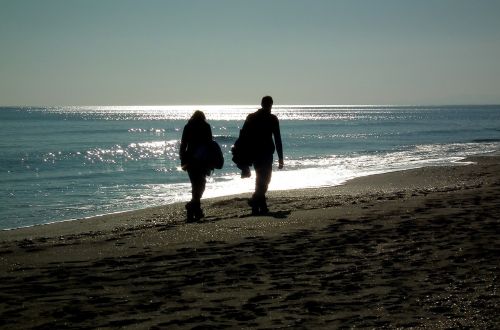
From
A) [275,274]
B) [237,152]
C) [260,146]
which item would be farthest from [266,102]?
[275,274]

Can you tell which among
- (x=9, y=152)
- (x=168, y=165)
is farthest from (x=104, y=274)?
(x=9, y=152)

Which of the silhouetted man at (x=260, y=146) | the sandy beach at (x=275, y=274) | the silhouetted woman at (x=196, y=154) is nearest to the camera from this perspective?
the sandy beach at (x=275, y=274)

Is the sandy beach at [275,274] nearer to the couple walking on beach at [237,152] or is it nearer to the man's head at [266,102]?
the couple walking on beach at [237,152]

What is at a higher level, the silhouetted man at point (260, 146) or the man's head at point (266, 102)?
the man's head at point (266, 102)

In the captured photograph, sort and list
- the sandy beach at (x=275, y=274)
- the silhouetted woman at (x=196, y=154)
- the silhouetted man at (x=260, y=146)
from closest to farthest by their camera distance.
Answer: the sandy beach at (x=275, y=274)
the silhouetted woman at (x=196, y=154)
the silhouetted man at (x=260, y=146)

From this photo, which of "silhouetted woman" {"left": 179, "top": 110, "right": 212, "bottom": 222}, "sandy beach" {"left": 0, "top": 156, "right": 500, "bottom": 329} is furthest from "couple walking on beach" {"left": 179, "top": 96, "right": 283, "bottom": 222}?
"sandy beach" {"left": 0, "top": 156, "right": 500, "bottom": 329}

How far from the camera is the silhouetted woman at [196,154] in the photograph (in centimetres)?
1026

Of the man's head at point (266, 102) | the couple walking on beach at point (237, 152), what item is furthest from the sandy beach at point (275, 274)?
the man's head at point (266, 102)

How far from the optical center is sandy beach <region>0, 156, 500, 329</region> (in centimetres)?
468

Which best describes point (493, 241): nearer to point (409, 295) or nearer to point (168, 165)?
point (409, 295)

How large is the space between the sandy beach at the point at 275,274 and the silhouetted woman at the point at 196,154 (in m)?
→ 0.84

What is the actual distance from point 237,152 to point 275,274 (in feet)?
15.4

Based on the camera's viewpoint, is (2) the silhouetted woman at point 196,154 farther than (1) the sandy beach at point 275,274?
Yes

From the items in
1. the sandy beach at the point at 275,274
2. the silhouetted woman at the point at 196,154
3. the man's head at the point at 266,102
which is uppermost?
the man's head at the point at 266,102
